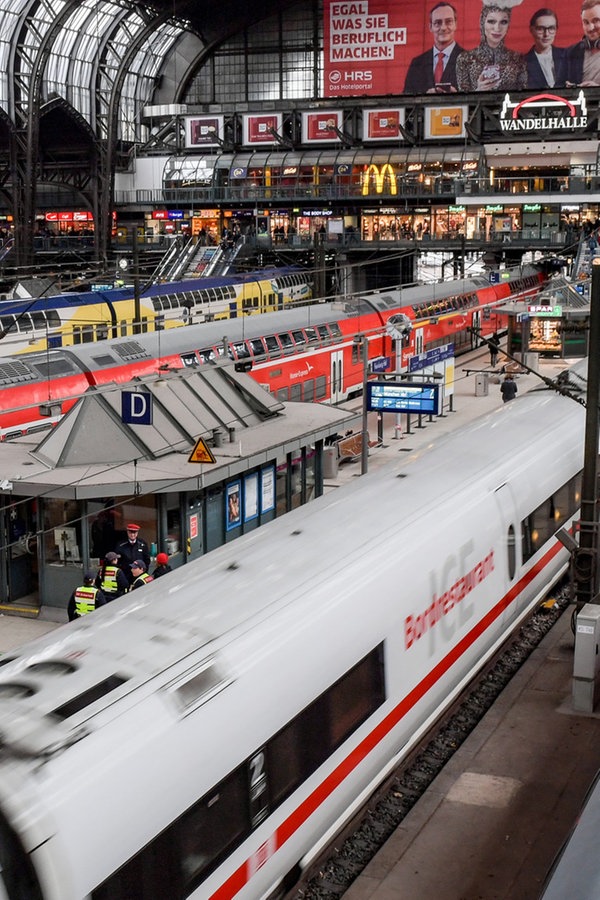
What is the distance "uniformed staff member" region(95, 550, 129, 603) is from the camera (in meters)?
15.0

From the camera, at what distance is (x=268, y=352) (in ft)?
86.3

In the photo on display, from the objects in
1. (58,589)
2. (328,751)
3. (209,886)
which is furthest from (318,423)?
(209,886)

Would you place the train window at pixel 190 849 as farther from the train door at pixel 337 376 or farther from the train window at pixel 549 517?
the train door at pixel 337 376

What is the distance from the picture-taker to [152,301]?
134 feet

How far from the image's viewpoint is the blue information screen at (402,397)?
24.8 m

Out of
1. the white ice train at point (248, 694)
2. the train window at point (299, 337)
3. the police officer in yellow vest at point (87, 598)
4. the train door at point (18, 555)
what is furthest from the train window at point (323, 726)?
the train window at point (299, 337)

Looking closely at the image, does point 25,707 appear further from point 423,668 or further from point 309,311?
point 309,311

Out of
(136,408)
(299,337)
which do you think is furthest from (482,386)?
(136,408)

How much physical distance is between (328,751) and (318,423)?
12935 mm

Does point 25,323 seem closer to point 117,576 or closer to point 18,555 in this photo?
point 18,555

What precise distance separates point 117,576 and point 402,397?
11577mm

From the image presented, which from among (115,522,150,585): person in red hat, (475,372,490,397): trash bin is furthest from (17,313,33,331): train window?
(115,522,150,585): person in red hat

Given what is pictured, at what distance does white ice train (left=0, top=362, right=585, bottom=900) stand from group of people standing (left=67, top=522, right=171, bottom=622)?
3549mm

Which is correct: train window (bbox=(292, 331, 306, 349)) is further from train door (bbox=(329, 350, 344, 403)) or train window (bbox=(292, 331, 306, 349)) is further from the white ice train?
the white ice train
